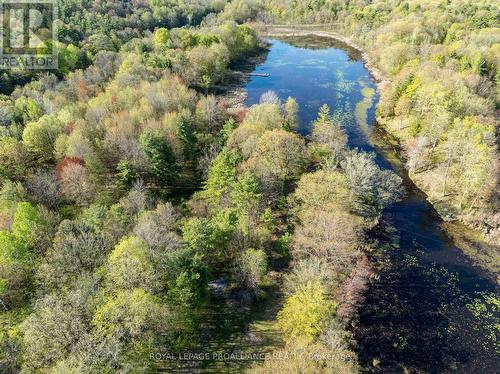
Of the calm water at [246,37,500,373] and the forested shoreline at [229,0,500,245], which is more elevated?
the forested shoreline at [229,0,500,245]

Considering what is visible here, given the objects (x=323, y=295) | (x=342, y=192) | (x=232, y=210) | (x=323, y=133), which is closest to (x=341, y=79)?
(x=323, y=133)

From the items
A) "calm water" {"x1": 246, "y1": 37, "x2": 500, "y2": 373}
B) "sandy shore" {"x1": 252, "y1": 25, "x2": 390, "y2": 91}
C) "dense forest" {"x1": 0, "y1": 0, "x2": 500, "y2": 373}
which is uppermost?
"sandy shore" {"x1": 252, "y1": 25, "x2": 390, "y2": 91}

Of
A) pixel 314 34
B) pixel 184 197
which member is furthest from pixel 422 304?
pixel 314 34

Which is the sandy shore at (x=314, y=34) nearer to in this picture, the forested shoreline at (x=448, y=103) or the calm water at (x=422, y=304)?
the forested shoreline at (x=448, y=103)

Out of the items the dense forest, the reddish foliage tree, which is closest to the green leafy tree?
the dense forest

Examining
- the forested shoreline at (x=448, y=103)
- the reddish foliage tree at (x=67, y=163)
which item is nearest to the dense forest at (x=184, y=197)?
the reddish foliage tree at (x=67, y=163)

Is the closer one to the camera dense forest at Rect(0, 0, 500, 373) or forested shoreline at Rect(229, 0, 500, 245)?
dense forest at Rect(0, 0, 500, 373)

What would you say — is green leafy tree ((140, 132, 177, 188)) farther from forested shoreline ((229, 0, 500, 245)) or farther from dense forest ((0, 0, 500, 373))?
forested shoreline ((229, 0, 500, 245))

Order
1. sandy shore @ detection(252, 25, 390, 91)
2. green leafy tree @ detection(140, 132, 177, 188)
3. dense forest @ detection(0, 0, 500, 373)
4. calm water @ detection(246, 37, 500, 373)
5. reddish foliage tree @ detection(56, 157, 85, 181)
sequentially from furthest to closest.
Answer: sandy shore @ detection(252, 25, 390, 91), green leafy tree @ detection(140, 132, 177, 188), reddish foliage tree @ detection(56, 157, 85, 181), calm water @ detection(246, 37, 500, 373), dense forest @ detection(0, 0, 500, 373)

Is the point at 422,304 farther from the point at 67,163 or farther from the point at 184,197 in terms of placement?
the point at 67,163
